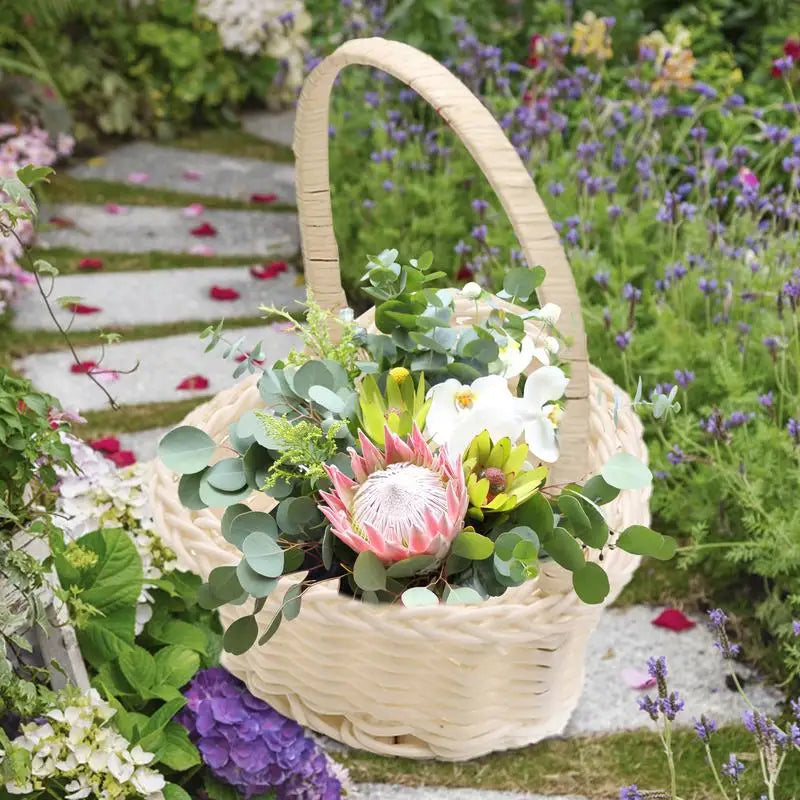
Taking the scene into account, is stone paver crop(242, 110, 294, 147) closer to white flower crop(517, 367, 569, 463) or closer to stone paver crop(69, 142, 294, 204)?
stone paver crop(69, 142, 294, 204)

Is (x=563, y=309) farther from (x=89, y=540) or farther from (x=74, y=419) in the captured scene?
(x=89, y=540)

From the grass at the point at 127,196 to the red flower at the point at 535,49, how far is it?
85 cm

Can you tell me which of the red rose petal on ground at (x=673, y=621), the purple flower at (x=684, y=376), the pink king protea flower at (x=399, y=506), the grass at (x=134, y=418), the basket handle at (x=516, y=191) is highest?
the basket handle at (x=516, y=191)

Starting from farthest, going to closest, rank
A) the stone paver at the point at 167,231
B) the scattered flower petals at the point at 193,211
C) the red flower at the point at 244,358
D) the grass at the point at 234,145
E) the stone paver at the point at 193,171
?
the grass at the point at 234,145
the stone paver at the point at 193,171
the scattered flower petals at the point at 193,211
the stone paver at the point at 167,231
the red flower at the point at 244,358

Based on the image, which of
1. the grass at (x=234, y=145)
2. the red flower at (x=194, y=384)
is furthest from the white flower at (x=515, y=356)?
the grass at (x=234, y=145)

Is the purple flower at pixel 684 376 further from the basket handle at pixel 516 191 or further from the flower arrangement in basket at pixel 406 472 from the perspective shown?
the basket handle at pixel 516 191

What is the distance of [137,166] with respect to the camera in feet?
12.0

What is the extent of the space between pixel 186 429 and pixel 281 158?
257 centimetres

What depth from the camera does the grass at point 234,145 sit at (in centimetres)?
381

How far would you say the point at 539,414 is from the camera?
4.59 feet

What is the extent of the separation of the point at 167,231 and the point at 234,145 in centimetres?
77

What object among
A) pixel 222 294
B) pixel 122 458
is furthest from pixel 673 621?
pixel 222 294

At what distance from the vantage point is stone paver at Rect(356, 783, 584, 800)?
158 cm

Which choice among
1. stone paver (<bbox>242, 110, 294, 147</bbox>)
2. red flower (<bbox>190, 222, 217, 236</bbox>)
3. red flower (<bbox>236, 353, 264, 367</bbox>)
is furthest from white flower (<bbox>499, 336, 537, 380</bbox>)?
stone paver (<bbox>242, 110, 294, 147</bbox>)
